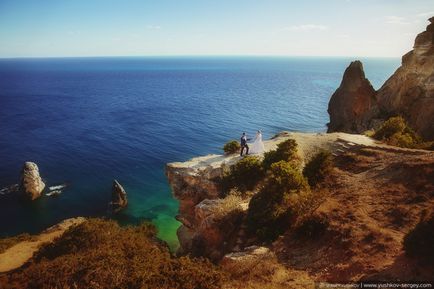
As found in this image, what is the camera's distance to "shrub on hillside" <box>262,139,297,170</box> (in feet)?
80.5

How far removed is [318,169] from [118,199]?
28.7 m

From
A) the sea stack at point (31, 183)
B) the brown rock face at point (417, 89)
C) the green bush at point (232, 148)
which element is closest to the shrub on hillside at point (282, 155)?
the green bush at point (232, 148)

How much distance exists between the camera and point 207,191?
25.2 meters

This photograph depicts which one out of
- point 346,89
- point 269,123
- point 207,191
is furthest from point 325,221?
A: point 269,123

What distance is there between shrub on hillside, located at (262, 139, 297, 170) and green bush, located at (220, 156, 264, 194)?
0.68 m

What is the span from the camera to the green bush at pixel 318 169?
71.5 feet

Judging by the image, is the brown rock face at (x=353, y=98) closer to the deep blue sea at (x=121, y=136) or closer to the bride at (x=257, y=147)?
the deep blue sea at (x=121, y=136)

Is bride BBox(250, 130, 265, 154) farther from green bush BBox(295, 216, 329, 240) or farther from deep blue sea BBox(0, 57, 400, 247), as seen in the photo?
deep blue sea BBox(0, 57, 400, 247)

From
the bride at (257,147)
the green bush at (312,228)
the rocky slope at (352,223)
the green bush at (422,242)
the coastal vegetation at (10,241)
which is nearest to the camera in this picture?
the green bush at (422,242)

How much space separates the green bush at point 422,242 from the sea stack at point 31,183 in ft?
147

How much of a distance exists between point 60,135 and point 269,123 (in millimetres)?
48993

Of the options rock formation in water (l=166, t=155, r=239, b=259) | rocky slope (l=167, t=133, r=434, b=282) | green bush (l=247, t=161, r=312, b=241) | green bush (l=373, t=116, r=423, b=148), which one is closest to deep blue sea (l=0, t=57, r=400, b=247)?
rock formation in water (l=166, t=155, r=239, b=259)

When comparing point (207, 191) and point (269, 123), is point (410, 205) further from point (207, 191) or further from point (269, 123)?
point (269, 123)

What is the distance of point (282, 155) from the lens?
24.7m
